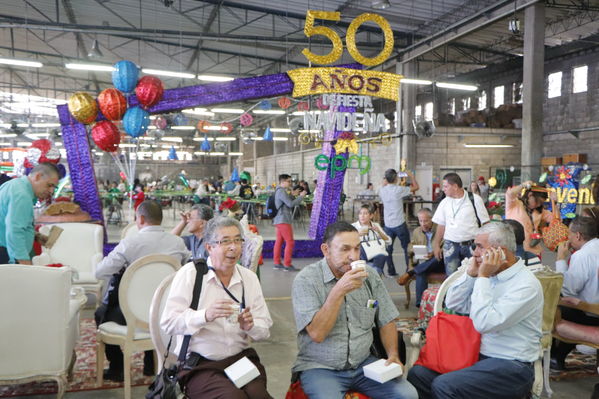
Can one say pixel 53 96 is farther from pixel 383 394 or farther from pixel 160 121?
pixel 383 394

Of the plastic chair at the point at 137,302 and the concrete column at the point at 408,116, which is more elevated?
the concrete column at the point at 408,116

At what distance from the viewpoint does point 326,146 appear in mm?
8828

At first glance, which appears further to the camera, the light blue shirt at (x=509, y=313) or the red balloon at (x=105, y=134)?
the red balloon at (x=105, y=134)

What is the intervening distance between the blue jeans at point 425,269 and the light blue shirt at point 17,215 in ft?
11.4

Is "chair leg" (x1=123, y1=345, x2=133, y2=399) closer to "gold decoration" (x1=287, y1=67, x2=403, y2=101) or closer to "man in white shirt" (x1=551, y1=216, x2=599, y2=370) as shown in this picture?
"man in white shirt" (x1=551, y1=216, x2=599, y2=370)

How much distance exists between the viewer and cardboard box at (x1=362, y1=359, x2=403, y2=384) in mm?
2082

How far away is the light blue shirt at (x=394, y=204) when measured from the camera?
679 cm

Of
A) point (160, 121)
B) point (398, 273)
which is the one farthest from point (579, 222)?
point (160, 121)

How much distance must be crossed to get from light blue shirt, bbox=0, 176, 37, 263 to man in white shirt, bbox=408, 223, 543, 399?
2763 millimetres

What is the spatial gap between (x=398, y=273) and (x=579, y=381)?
3907 mm

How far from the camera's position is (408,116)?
15820mm

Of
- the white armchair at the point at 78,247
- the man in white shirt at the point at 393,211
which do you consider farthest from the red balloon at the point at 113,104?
the man in white shirt at the point at 393,211

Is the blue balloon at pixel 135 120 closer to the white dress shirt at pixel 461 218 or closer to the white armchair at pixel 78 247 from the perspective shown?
the white armchair at pixel 78 247

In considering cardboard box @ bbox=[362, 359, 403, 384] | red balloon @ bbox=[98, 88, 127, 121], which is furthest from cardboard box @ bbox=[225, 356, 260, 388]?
red balloon @ bbox=[98, 88, 127, 121]
